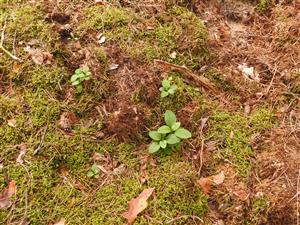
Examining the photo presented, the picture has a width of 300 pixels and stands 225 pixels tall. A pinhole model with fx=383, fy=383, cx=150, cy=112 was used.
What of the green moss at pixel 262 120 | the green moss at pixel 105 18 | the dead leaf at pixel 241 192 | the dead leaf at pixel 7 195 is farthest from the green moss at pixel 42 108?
the green moss at pixel 262 120

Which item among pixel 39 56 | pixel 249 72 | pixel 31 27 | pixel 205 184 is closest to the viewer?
pixel 205 184

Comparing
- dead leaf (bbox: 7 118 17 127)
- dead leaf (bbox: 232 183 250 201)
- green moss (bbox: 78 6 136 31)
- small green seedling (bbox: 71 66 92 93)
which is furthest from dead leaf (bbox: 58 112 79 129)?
dead leaf (bbox: 232 183 250 201)

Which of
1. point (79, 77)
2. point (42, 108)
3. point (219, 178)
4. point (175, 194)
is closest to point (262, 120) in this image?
point (219, 178)

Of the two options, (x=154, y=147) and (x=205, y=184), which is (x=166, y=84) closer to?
(x=154, y=147)

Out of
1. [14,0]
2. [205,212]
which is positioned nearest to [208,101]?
[205,212]

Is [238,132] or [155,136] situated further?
[238,132]

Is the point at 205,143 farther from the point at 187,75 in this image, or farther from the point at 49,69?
the point at 49,69
